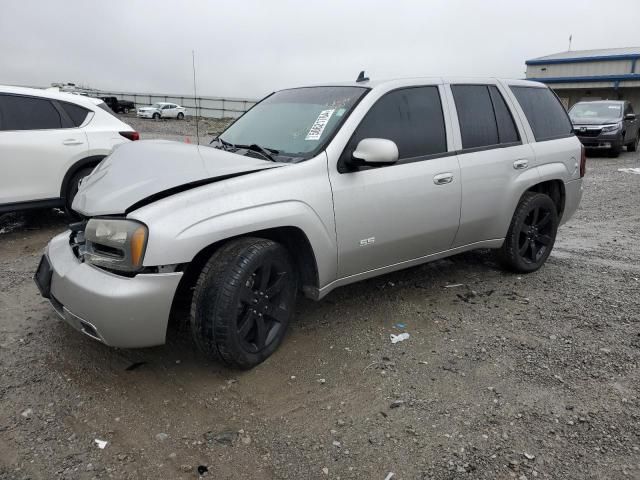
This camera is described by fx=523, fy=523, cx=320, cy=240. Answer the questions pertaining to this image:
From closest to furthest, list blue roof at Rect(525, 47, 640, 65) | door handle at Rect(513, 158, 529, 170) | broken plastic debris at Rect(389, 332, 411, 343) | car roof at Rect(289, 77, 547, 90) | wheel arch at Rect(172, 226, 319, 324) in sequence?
wheel arch at Rect(172, 226, 319, 324) → broken plastic debris at Rect(389, 332, 411, 343) → car roof at Rect(289, 77, 547, 90) → door handle at Rect(513, 158, 529, 170) → blue roof at Rect(525, 47, 640, 65)

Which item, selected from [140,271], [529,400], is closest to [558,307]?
[529,400]

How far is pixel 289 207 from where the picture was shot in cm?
315

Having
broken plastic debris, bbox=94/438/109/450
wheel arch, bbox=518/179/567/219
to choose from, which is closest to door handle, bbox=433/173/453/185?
wheel arch, bbox=518/179/567/219

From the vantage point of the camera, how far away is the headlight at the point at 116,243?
8.87 ft

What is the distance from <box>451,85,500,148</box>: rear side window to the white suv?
4367mm

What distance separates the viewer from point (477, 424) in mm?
2742

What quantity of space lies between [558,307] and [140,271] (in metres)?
3.28

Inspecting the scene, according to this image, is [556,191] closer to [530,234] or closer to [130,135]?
[530,234]

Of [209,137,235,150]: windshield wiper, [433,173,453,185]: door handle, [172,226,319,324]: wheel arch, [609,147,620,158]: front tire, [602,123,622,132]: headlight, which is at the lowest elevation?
[609,147,620,158]: front tire

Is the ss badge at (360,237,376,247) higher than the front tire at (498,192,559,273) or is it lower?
higher

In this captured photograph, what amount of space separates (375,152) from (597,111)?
1533cm

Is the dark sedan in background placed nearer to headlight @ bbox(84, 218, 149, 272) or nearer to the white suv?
the white suv

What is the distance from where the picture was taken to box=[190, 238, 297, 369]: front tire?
2.91 meters

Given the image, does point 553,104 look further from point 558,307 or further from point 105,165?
point 105,165
